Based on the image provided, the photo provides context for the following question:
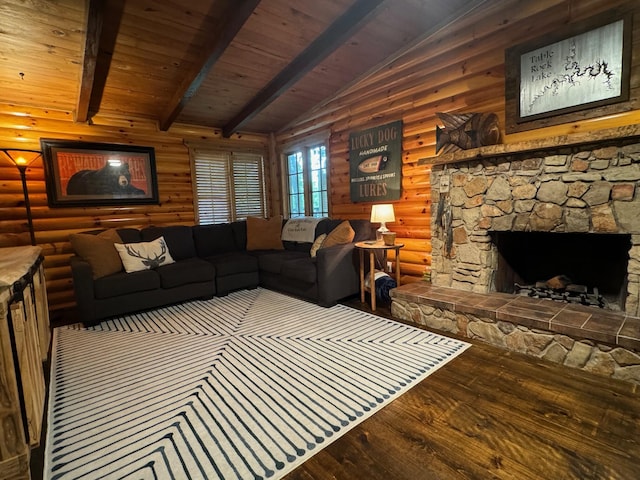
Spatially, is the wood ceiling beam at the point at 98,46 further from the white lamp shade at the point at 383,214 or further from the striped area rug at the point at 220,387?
the white lamp shade at the point at 383,214

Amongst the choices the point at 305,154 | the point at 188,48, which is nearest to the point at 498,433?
the point at 188,48

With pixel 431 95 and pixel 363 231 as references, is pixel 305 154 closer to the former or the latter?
pixel 363 231

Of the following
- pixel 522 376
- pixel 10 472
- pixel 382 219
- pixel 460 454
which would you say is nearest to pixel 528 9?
pixel 382 219

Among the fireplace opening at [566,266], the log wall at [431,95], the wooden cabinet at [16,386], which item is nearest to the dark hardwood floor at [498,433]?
the fireplace opening at [566,266]

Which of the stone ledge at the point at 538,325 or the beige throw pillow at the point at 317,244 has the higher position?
the beige throw pillow at the point at 317,244

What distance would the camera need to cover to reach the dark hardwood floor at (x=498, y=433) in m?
1.33

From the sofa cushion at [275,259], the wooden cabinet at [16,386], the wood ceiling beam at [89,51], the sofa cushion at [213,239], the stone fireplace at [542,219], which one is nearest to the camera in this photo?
the wooden cabinet at [16,386]

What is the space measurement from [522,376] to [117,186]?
4.93m

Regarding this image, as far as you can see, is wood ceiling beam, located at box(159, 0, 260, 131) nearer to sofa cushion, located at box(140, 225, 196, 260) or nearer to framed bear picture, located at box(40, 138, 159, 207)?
framed bear picture, located at box(40, 138, 159, 207)

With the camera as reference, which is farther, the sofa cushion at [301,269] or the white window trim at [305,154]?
the white window trim at [305,154]

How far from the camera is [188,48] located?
3131 millimetres

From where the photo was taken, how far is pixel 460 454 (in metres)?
1.42

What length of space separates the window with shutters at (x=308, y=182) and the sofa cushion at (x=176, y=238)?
6.30 ft

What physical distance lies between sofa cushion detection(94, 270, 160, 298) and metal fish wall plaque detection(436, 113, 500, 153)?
3.36 meters
